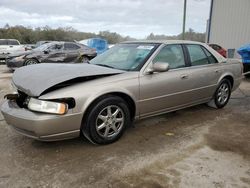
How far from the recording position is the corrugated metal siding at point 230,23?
16516 millimetres

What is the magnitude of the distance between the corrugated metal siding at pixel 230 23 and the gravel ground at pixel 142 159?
1422 centimetres

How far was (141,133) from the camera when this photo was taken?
405cm

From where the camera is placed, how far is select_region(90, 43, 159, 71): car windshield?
4.00 m

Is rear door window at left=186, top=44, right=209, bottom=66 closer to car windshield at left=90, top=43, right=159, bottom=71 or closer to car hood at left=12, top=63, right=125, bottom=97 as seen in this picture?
car windshield at left=90, top=43, right=159, bottom=71

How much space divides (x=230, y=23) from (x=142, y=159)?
16.9 m

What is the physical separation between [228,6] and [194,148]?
16.7 m

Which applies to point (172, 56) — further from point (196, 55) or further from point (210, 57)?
point (210, 57)

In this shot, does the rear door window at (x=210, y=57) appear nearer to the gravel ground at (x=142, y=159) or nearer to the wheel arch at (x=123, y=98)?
the gravel ground at (x=142, y=159)

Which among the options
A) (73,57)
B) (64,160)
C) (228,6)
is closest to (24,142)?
(64,160)

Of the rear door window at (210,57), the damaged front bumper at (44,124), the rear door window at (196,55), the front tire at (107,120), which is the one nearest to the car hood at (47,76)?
the damaged front bumper at (44,124)

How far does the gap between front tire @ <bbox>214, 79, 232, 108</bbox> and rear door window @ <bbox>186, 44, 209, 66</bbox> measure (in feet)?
2.36

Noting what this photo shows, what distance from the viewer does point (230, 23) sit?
57.3 feet

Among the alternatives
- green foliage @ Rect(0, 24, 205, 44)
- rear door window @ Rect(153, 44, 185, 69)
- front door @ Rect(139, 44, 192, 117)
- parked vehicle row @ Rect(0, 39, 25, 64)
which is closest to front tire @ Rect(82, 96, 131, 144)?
front door @ Rect(139, 44, 192, 117)

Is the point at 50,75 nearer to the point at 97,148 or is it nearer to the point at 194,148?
the point at 97,148
